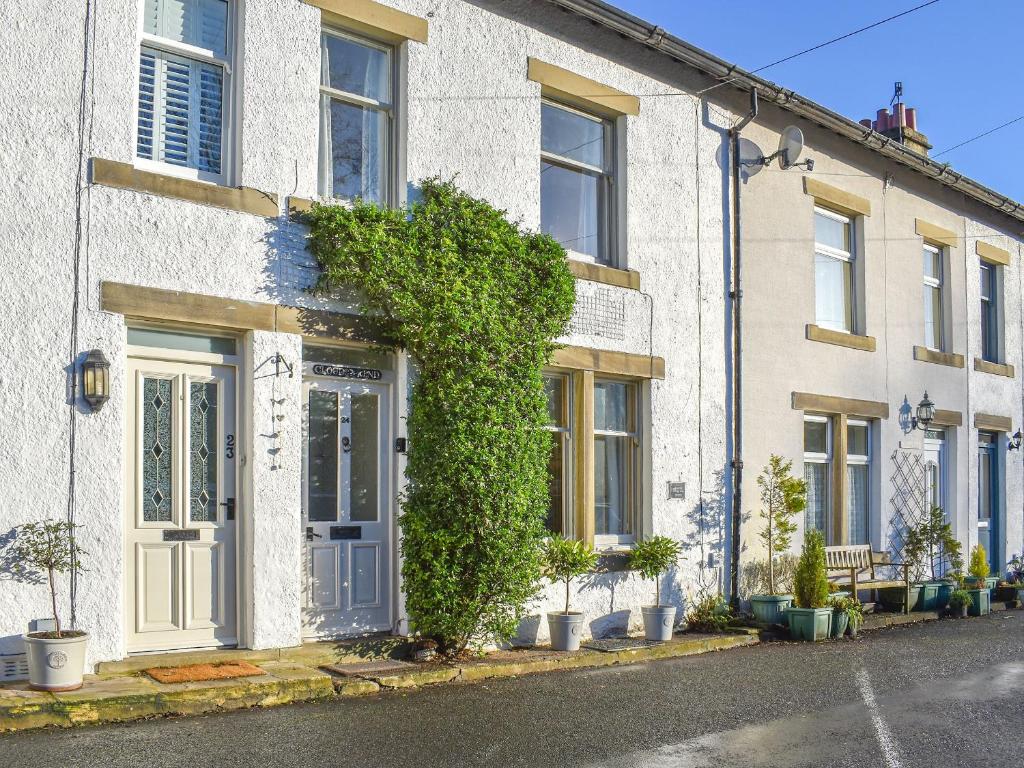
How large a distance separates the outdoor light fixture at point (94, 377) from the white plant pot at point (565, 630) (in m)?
4.73

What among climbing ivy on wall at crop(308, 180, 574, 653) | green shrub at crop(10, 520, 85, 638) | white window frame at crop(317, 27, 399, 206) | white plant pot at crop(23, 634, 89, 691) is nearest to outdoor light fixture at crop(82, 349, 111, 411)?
green shrub at crop(10, 520, 85, 638)

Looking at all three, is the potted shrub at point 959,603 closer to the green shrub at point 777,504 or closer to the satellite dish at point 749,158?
the green shrub at point 777,504

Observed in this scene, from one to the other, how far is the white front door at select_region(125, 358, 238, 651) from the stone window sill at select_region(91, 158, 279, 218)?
1.31 m

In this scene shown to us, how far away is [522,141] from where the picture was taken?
1162 centimetres

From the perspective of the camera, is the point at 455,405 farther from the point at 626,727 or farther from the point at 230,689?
the point at 626,727

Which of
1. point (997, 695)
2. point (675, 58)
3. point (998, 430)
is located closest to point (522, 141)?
point (675, 58)

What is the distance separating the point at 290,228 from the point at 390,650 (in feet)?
12.0

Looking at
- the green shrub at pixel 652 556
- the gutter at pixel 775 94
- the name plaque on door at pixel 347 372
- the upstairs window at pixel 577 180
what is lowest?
the green shrub at pixel 652 556

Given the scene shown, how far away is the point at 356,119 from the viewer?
34.6 ft

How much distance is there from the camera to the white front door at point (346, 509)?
9.97m

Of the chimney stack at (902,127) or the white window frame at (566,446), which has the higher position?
the chimney stack at (902,127)

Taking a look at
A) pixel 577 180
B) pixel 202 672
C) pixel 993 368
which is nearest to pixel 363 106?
pixel 577 180

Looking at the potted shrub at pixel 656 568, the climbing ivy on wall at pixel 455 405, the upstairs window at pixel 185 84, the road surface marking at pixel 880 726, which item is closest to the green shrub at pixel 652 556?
the potted shrub at pixel 656 568

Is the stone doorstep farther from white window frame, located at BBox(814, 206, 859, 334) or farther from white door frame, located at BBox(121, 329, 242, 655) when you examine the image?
white window frame, located at BBox(814, 206, 859, 334)
